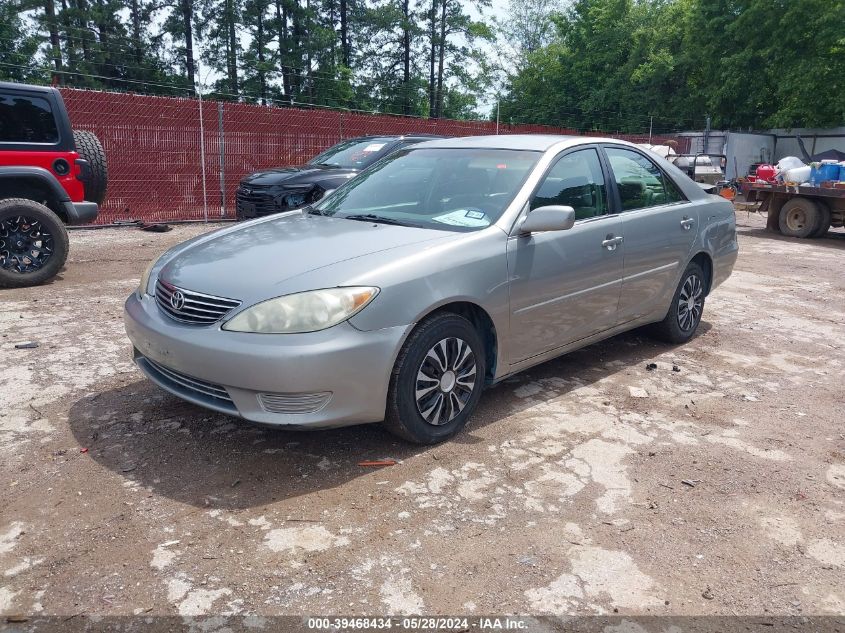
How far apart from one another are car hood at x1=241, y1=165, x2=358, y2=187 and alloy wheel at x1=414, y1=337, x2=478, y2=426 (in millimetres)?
6381

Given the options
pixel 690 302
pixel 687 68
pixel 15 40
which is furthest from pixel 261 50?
pixel 690 302

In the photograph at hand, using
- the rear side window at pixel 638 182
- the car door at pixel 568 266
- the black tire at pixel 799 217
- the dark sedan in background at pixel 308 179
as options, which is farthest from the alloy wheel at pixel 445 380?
the black tire at pixel 799 217

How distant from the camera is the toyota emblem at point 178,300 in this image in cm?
336

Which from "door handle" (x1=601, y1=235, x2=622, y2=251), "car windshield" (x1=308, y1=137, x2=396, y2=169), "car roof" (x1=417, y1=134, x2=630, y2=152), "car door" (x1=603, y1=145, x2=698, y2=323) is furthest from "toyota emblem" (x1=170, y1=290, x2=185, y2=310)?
"car windshield" (x1=308, y1=137, x2=396, y2=169)

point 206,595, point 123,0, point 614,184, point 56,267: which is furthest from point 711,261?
point 123,0

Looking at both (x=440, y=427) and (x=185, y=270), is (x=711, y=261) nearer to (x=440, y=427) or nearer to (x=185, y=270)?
(x=440, y=427)

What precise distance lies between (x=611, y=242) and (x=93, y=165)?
5.83m

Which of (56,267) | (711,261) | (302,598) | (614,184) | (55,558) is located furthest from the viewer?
(56,267)

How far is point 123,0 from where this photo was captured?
31703 mm

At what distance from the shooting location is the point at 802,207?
13.3m

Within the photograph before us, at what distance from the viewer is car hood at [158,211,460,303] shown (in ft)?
10.7

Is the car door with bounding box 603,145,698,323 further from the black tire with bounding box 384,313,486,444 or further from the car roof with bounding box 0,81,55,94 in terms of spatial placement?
the car roof with bounding box 0,81,55,94

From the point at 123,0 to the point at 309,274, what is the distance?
113 feet

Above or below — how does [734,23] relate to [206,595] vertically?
above
